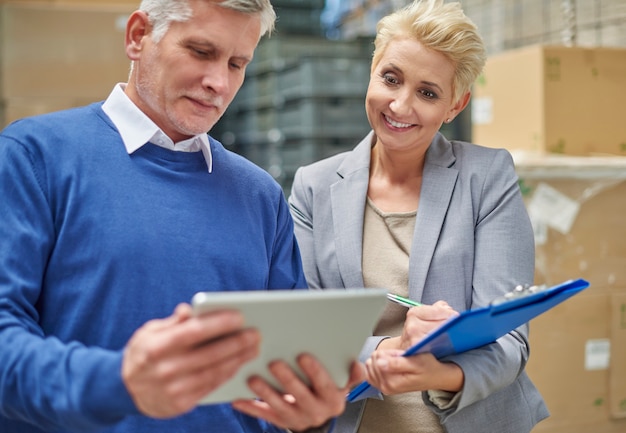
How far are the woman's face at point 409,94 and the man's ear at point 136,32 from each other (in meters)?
0.54

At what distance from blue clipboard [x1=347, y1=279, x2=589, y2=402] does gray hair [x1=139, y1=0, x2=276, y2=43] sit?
54 centimetres

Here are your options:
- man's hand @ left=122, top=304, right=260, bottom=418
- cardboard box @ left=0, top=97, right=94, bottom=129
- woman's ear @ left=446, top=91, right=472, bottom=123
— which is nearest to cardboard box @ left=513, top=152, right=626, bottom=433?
woman's ear @ left=446, top=91, right=472, bottom=123

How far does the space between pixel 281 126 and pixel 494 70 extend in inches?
50.0

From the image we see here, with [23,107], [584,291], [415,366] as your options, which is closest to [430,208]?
[415,366]

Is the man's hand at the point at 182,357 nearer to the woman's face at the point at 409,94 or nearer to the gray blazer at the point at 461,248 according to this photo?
the gray blazer at the point at 461,248

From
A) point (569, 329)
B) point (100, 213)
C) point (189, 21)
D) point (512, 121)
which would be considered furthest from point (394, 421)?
point (512, 121)

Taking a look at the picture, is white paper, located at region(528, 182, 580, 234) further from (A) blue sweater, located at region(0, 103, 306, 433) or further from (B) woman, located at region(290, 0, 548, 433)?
(A) blue sweater, located at region(0, 103, 306, 433)

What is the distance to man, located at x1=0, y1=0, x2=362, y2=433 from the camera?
2.80 feet

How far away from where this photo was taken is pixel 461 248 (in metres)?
1.50

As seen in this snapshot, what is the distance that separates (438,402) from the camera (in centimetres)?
139

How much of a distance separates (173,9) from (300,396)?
1.93 ft

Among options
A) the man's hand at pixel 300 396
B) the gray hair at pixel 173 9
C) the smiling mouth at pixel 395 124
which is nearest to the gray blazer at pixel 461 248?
the smiling mouth at pixel 395 124

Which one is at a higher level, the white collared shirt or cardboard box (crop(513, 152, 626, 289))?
the white collared shirt

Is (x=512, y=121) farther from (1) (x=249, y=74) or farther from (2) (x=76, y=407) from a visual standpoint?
(2) (x=76, y=407)
